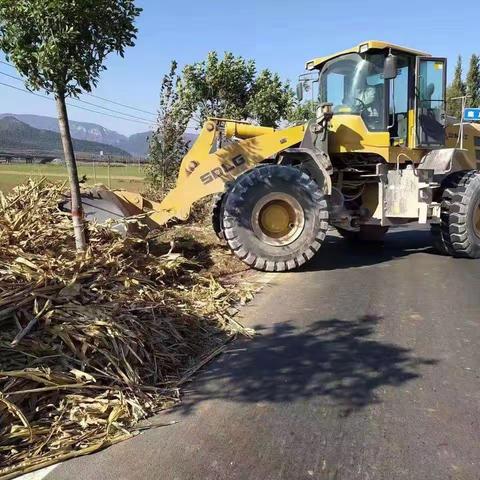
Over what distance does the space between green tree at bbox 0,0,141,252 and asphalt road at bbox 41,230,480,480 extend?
3033 mm

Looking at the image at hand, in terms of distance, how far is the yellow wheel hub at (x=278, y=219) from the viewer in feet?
26.6

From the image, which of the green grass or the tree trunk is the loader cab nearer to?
the green grass

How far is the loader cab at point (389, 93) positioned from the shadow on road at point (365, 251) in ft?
6.37

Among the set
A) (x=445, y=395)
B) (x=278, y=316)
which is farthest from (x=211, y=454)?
(x=278, y=316)

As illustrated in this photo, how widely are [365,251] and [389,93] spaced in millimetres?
2847

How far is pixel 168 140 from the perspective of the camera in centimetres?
1528

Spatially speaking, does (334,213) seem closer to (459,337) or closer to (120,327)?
(459,337)

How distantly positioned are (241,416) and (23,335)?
1647 millimetres

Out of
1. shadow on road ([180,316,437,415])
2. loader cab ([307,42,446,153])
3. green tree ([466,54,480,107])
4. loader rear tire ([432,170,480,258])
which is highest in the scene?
green tree ([466,54,480,107])

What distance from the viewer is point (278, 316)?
601cm

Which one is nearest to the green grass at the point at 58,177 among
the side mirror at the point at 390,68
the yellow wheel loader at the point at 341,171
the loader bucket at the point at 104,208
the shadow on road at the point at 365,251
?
the loader bucket at the point at 104,208

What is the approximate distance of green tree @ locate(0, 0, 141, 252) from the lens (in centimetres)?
526

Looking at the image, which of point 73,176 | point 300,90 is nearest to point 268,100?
point 300,90

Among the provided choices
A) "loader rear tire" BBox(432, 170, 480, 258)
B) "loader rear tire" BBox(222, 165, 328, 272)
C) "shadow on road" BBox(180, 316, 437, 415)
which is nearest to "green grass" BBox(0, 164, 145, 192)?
"loader rear tire" BBox(222, 165, 328, 272)
